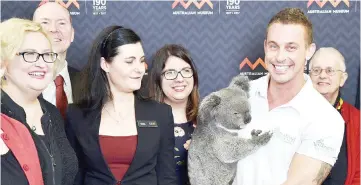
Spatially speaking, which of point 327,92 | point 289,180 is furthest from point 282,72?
point 327,92

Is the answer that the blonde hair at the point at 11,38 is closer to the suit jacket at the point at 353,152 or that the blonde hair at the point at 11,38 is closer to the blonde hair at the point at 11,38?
the blonde hair at the point at 11,38

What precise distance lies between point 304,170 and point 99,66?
41.4 inches

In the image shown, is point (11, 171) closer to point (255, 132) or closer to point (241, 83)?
point (255, 132)

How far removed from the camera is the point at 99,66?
2430 mm

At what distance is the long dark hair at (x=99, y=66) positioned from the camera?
2.37 m

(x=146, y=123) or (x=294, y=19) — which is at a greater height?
(x=294, y=19)

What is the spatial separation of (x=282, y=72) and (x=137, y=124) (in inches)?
Result: 27.8

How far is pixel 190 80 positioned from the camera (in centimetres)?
283

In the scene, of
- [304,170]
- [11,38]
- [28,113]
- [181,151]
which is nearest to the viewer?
[11,38]

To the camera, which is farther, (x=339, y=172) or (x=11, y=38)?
(x=339, y=172)

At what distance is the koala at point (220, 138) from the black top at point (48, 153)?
719 mm

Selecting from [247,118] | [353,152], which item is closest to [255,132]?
[247,118]

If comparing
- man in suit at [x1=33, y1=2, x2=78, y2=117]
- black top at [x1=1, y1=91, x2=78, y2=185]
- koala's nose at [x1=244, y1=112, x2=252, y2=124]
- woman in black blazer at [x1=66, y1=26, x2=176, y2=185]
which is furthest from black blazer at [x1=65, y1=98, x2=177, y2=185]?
man in suit at [x1=33, y1=2, x2=78, y2=117]

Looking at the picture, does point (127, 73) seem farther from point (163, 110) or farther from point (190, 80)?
point (190, 80)
